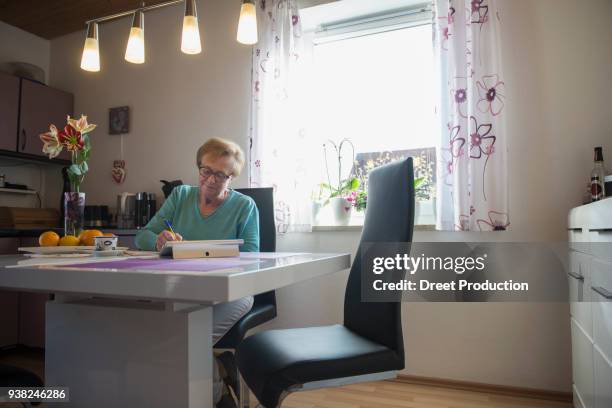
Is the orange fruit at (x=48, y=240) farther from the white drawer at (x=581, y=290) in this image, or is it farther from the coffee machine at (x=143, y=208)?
the white drawer at (x=581, y=290)

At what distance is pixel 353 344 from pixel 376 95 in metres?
2.04

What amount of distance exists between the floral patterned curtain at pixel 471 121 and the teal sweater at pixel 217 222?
3.57ft

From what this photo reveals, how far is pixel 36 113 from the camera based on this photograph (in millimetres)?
3363

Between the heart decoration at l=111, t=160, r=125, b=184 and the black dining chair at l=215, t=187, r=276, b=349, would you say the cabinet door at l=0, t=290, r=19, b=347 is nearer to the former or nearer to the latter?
the heart decoration at l=111, t=160, r=125, b=184

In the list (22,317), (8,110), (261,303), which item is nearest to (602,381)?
(261,303)

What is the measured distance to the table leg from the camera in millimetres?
932

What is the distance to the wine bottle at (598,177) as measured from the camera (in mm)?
1937

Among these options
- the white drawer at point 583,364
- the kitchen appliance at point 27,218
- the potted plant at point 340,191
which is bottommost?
the white drawer at point 583,364

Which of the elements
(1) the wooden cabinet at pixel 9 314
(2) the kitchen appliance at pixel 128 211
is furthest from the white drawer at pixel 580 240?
(1) the wooden cabinet at pixel 9 314

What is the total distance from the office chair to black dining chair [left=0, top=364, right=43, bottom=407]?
59cm

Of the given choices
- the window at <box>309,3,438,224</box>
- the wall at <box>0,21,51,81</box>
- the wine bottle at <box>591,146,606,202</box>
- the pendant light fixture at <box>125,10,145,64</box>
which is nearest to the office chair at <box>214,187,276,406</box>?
the window at <box>309,3,438,224</box>

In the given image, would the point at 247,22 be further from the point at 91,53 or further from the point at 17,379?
the point at 17,379

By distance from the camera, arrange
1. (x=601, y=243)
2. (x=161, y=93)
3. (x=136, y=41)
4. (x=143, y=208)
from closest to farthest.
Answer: (x=601, y=243)
(x=136, y=41)
(x=143, y=208)
(x=161, y=93)

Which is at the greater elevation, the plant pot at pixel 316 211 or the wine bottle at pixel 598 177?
the wine bottle at pixel 598 177
